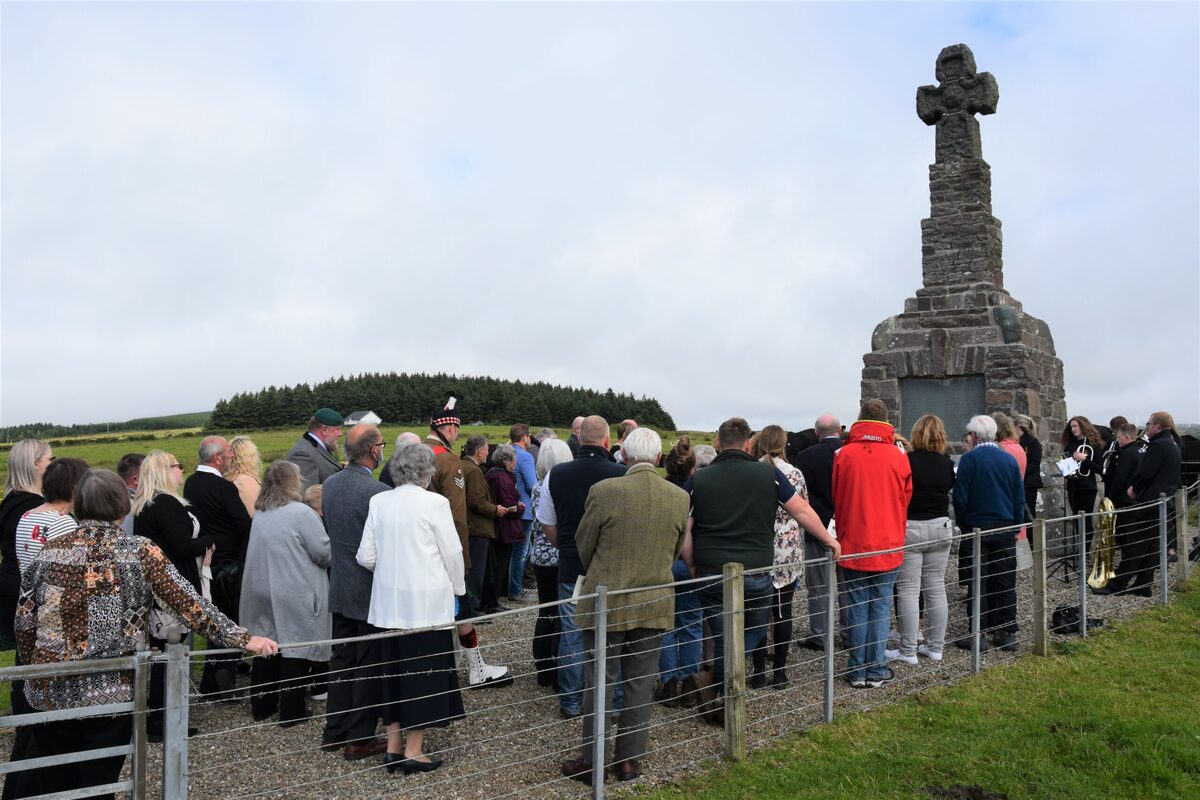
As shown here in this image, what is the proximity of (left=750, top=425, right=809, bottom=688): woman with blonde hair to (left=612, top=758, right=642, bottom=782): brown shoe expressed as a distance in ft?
5.90

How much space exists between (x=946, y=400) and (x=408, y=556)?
1023 centimetres

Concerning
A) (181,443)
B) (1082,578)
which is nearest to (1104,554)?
(1082,578)

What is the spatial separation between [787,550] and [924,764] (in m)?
2.05

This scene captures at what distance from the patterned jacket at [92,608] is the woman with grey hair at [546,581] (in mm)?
3458

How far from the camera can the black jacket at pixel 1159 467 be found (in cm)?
1059

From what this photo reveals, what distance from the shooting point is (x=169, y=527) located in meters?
6.48

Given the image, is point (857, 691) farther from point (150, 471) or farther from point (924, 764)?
point (150, 471)

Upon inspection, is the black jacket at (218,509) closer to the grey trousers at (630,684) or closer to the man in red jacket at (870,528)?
the grey trousers at (630,684)

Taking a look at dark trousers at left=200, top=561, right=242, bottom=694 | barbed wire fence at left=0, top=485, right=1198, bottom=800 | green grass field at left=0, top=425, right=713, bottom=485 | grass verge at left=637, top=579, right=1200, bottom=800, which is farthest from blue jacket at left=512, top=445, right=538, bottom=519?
green grass field at left=0, top=425, right=713, bottom=485

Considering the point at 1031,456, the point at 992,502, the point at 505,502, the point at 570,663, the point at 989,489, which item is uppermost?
the point at 1031,456

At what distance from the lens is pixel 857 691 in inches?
282

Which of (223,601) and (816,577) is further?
(816,577)

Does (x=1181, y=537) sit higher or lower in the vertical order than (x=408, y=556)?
lower

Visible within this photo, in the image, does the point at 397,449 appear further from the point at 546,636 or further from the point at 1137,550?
the point at 1137,550
